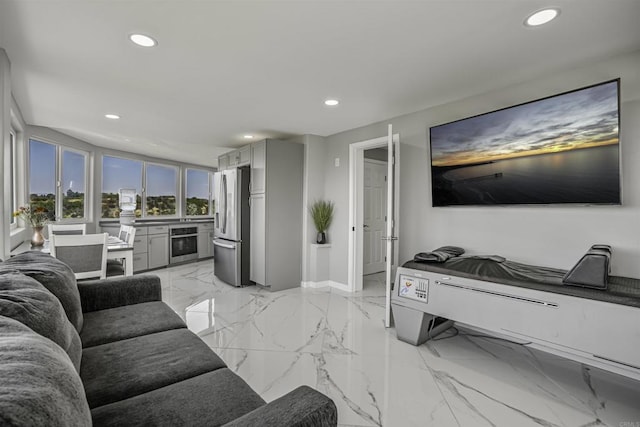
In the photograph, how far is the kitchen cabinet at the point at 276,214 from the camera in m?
4.50

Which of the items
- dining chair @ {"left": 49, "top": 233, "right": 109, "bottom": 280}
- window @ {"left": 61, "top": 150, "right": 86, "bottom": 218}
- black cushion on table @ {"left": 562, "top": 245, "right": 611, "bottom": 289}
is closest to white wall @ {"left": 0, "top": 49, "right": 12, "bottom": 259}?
dining chair @ {"left": 49, "top": 233, "right": 109, "bottom": 280}

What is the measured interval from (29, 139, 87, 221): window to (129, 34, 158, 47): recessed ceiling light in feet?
11.4

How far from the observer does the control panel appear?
8.83 feet

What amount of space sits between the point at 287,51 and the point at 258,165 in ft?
8.09

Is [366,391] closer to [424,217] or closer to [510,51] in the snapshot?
[424,217]

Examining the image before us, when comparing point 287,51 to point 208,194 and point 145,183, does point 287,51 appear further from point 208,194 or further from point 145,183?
point 208,194

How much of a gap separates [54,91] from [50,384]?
3499 millimetres

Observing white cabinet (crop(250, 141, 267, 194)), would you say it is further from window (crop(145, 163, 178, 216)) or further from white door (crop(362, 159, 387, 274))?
window (crop(145, 163, 178, 216))

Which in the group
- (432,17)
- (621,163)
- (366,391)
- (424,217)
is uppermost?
(432,17)

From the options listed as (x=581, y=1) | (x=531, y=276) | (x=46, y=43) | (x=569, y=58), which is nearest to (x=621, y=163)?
(x=569, y=58)

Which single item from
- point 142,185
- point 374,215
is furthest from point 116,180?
point 374,215

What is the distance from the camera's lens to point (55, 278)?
5.42ft

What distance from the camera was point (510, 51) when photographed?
2277 mm

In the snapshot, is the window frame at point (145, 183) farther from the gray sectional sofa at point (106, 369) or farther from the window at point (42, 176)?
the gray sectional sofa at point (106, 369)
